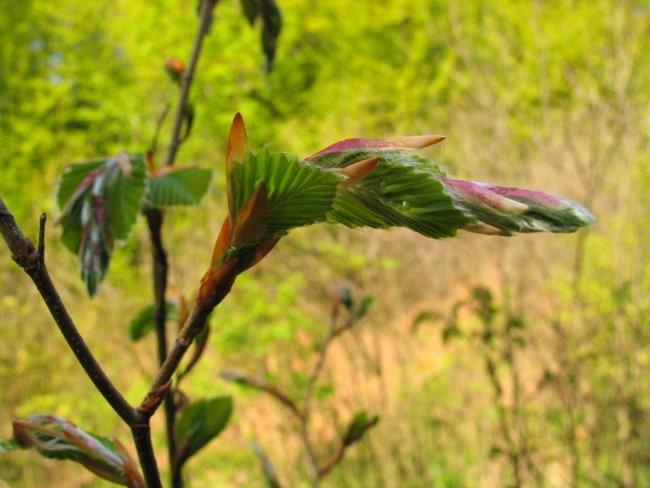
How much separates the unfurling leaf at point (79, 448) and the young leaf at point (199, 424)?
3.9 inches

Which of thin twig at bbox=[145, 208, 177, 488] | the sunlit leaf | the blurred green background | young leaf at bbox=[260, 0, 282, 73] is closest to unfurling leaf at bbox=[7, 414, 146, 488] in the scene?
the sunlit leaf

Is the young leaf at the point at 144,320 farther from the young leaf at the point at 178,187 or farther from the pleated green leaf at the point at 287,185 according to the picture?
the pleated green leaf at the point at 287,185

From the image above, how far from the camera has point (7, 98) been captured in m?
8.15

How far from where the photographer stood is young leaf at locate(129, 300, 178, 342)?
0.74 metres

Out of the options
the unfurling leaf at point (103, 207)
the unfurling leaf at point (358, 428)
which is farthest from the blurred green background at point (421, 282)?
the unfurling leaf at point (103, 207)

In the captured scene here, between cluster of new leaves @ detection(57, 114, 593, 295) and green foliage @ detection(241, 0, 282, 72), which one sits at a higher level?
green foliage @ detection(241, 0, 282, 72)

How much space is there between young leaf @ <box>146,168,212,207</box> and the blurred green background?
2.34 ft

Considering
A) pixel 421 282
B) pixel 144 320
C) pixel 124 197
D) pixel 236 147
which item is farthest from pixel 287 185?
pixel 421 282

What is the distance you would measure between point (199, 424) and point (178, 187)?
0.22 meters

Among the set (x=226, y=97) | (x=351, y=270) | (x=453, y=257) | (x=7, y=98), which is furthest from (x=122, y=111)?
(x=453, y=257)

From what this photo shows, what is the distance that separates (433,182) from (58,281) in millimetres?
5396

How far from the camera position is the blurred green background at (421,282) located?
289cm

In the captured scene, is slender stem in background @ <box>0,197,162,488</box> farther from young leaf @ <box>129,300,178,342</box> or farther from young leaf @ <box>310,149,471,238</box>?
young leaf @ <box>129,300,178,342</box>

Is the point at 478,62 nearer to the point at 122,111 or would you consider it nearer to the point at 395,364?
the point at 395,364
